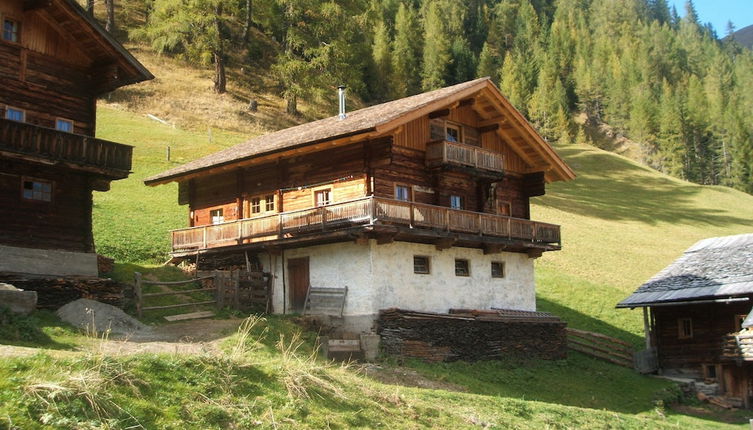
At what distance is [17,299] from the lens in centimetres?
1889

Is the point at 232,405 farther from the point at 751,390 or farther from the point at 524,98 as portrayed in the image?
the point at 524,98

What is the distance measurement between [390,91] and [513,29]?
68.9 metres

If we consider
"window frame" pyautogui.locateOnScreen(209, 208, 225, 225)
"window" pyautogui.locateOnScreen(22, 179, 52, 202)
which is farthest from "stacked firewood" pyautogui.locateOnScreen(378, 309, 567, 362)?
"window" pyautogui.locateOnScreen(22, 179, 52, 202)

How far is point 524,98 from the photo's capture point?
418 ft

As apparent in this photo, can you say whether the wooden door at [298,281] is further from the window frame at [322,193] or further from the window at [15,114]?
the window at [15,114]

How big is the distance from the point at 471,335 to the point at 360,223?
20.3ft

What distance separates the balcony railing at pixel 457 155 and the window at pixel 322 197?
416 centimetres

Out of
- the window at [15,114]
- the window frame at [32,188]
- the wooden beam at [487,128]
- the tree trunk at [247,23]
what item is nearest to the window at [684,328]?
the wooden beam at [487,128]

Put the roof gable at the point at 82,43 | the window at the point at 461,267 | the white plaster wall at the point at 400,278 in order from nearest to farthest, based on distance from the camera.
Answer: the roof gable at the point at 82,43, the white plaster wall at the point at 400,278, the window at the point at 461,267

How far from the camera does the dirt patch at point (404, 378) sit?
67.9ft

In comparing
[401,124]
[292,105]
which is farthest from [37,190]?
[292,105]

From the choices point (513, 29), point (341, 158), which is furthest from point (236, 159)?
point (513, 29)

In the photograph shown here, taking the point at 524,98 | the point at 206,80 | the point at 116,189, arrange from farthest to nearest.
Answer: the point at 524,98, the point at 206,80, the point at 116,189

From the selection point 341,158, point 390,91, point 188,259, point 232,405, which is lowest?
point 232,405
